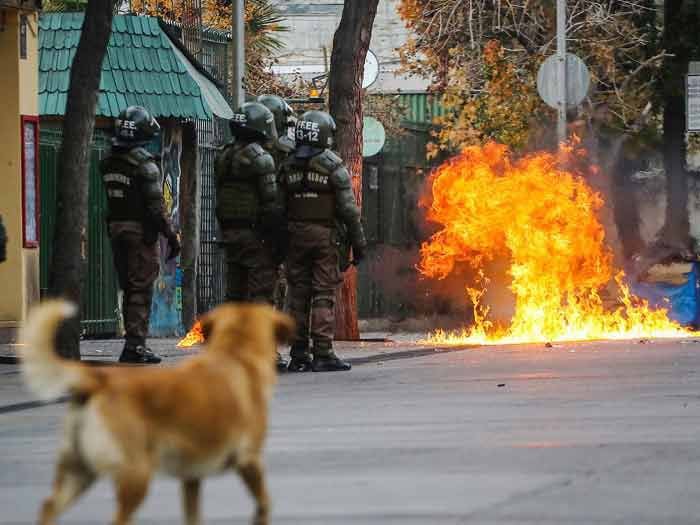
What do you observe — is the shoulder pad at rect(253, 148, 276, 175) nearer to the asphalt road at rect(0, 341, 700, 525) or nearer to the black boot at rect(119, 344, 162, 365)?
the asphalt road at rect(0, 341, 700, 525)

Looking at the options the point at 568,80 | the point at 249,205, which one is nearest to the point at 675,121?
the point at 568,80

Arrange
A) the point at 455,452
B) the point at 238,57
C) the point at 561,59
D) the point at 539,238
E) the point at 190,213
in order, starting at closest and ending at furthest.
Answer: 1. the point at 455,452
2. the point at 238,57
3. the point at 539,238
4. the point at 190,213
5. the point at 561,59

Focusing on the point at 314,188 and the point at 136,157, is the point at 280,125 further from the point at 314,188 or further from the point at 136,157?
the point at 136,157

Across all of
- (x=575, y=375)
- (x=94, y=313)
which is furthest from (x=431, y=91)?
(x=575, y=375)

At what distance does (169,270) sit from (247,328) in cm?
1870

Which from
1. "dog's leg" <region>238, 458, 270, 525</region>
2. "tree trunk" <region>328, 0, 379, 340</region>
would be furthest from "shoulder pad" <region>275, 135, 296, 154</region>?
"dog's leg" <region>238, 458, 270, 525</region>

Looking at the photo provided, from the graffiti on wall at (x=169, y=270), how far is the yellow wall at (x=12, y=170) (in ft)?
12.0

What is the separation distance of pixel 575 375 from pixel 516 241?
847cm

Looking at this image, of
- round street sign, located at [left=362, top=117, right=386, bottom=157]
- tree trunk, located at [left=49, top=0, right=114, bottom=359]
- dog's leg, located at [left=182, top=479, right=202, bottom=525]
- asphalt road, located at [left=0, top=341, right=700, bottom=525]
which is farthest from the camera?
round street sign, located at [left=362, top=117, right=386, bottom=157]

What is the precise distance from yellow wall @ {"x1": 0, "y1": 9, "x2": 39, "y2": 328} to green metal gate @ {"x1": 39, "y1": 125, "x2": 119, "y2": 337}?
169cm

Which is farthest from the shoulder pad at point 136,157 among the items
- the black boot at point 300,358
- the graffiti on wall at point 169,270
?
the graffiti on wall at point 169,270

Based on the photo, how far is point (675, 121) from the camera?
30984 mm

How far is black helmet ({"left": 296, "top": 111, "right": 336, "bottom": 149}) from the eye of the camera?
17.0 m

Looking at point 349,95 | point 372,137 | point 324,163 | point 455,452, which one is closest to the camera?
point 455,452
